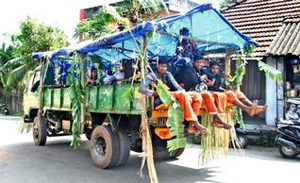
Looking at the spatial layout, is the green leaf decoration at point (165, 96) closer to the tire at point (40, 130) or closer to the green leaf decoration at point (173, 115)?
the green leaf decoration at point (173, 115)

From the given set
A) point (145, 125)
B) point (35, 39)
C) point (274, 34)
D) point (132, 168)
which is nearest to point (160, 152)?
point (132, 168)

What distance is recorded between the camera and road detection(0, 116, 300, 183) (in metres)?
6.31

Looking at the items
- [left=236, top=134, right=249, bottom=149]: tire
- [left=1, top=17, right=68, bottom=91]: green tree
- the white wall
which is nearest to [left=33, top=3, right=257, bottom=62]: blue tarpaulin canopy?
[left=236, top=134, right=249, bottom=149]: tire

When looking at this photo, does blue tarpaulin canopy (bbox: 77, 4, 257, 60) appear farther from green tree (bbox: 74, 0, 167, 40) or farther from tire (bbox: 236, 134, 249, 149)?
tire (bbox: 236, 134, 249, 149)

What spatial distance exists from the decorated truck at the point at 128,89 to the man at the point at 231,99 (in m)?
0.38

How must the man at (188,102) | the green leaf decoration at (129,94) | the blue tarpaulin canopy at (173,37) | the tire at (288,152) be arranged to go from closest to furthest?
the man at (188,102)
the green leaf decoration at (129,94)
the blue tarpaulin canopy at (173,37)
the tire at (288,152)

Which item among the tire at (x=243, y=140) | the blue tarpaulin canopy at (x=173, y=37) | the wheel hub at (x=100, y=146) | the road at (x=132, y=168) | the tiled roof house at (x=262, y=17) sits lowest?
the road at (x=132, y=168)

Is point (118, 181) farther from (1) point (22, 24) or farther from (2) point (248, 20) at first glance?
(1) point (22, 24)

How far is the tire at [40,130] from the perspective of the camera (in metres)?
9.77

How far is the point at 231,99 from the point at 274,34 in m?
6.82

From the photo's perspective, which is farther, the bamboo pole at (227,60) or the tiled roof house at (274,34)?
the tiled roof house at (274,34)

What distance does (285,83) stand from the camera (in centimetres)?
1154

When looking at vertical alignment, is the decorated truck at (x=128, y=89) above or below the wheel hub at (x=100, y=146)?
above

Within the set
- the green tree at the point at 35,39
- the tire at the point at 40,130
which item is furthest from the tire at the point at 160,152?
the green tree at the point at 35,39
